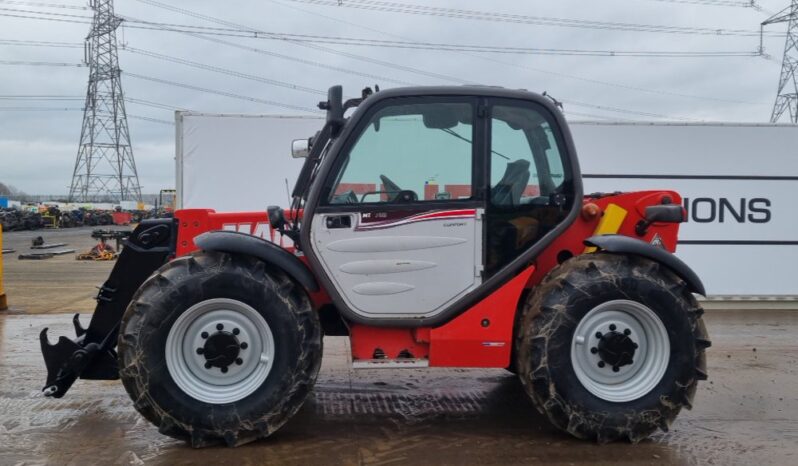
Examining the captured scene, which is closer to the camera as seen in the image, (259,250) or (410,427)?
(259,250)

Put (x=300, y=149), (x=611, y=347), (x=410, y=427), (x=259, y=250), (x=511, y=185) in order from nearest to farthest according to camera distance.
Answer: (x=259, y=250), (x=611, y=347), (x=511, y=185), (x=410, y=427), (x=300, y=149)

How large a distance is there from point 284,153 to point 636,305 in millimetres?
6809

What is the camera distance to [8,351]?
7.20m

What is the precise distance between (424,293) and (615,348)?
4.25ft

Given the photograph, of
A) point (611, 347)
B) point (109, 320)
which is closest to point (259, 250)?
point (109, 320)

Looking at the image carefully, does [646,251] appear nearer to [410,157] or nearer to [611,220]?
[611,220]

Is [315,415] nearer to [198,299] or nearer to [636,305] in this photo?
[198,299]

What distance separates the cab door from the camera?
4.39 meters

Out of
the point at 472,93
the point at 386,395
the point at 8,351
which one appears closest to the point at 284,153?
the point at 8,351

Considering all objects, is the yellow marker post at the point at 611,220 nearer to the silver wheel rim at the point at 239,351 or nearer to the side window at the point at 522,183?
the side window at the point at 522,183

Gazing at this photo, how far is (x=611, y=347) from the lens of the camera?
4398mm

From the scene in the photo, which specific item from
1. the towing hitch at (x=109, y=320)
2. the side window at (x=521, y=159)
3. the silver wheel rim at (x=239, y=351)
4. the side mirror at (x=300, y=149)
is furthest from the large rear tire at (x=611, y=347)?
the towing hitch at (x=109, y=320)

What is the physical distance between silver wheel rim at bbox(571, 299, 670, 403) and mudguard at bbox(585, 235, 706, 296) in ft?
1.10

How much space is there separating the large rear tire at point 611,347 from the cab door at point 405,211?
581mm
